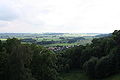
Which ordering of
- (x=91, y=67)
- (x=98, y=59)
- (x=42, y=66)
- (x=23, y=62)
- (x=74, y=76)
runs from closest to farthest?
(x=23, y=62) → (x=42, y=66) → (x=91, y=67) → (x=98, y=59) → (x=74, y=76)

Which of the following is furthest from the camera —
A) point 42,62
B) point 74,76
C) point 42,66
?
point 74,76

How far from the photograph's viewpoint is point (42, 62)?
4534 cm

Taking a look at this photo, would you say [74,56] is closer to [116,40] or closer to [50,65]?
[116,40]

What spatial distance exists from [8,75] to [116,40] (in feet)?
134

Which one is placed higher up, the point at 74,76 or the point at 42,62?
the point at 42,62

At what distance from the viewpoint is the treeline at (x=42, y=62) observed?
35656mm

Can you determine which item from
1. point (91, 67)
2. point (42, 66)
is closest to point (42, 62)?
point (42, 66)

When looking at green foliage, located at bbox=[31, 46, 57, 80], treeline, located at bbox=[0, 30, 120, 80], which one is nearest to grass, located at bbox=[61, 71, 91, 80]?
treeline, located at bbox=[0, 30, 120, 80]

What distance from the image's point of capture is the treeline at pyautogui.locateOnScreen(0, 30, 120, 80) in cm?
3566

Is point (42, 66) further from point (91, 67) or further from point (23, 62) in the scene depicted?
point (91, 67)

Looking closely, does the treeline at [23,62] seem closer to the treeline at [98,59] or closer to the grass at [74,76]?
the treeline at [98,59]

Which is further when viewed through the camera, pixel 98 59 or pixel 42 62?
pixel 98 59

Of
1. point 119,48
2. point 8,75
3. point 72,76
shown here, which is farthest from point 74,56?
point 8,75

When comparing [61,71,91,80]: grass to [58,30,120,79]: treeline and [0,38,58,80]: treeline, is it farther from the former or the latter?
[0,38,58,80]: treeline
